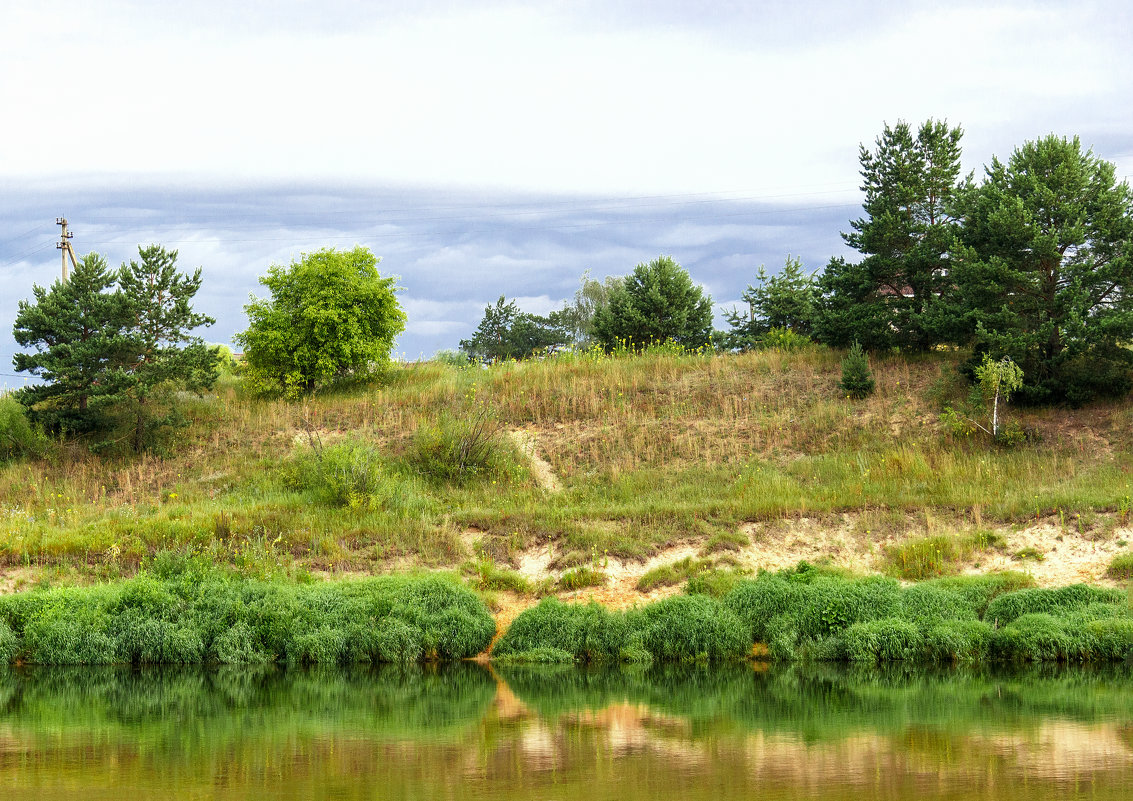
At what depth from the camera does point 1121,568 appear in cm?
2244

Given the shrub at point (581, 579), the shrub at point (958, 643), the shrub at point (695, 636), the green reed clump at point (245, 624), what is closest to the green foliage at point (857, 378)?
the shrub at point (581, 579)

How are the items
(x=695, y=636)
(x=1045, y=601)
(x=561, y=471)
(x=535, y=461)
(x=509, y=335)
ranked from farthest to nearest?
(x=509, y=335), (x=535, y=461), (x=561, y=471), (x=1045, y=601), (x=695, y=636)

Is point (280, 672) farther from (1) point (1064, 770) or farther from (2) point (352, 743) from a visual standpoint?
(1) point (1064, 770)

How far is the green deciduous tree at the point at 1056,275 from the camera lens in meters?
30.0

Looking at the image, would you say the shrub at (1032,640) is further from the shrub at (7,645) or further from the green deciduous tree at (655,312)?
the green deciduous tree at (655,312)

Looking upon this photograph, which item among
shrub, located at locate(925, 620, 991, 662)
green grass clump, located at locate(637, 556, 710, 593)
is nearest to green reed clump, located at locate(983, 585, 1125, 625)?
shrub, located at locate(925, 620, 991, 662)

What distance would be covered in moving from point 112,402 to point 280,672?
18.7 meters

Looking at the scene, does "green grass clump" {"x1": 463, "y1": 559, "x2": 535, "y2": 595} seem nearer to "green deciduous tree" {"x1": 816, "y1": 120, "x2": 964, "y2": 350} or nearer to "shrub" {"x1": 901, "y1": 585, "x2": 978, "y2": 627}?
"shrub" {"x1": 901, "y1": 585, "x2": 978, "y2": 627}

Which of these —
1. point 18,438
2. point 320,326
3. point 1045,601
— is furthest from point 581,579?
point 18,438

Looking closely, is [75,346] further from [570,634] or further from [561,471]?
[570,634]

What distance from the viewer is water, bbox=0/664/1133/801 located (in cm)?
1093

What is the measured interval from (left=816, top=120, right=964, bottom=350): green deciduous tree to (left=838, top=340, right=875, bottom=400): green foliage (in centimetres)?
244

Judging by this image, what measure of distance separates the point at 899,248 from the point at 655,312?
14.9 meters

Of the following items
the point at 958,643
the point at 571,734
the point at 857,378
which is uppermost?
the point at 857,378
